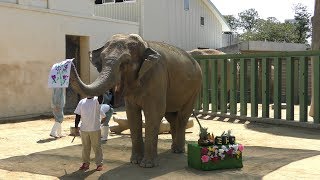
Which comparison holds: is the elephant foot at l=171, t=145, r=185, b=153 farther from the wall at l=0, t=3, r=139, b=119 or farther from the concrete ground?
the wall at l=0, t=3, r=139, b=119

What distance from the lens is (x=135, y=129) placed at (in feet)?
25.7

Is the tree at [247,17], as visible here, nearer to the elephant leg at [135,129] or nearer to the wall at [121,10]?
the wall at [121,10]

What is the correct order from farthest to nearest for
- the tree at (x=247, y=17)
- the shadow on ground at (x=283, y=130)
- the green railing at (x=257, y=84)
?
the tree at (x=247, y=17), the green railing at (x=257, y=84), the shadow on ground at (x=283, y=130)

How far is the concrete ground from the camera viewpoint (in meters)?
7.03

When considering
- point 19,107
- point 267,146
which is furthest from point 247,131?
point 19,107

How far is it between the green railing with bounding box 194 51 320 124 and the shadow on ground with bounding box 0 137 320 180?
395cm

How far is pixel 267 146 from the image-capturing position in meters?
9.87

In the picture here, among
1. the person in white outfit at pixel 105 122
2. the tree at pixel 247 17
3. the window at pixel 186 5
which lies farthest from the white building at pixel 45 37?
the tree at pixel 247 17

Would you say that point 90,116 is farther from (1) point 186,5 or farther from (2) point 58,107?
(1) point 186,5

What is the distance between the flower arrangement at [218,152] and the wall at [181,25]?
15.2 meters

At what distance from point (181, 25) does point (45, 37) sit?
1055 centimetres

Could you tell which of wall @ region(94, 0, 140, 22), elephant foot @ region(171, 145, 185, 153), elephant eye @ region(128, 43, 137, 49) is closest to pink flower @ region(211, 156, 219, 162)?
elephant foot @ region(171, 145, 185, 153)

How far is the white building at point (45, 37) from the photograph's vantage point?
49.6ft

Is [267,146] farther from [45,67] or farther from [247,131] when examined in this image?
[45,67]
